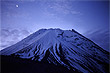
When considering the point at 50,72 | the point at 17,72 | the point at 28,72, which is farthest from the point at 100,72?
the point at 17,72

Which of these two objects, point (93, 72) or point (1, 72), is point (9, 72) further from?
point (93, 72)

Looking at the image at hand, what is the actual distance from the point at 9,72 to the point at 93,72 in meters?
15.1

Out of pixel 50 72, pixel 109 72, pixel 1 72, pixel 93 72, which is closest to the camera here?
pixel 1 72

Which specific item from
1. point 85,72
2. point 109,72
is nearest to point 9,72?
point 85,72

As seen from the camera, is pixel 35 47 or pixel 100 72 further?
pixel 35 47

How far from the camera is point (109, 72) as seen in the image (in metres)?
17.1

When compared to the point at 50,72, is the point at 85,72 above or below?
below

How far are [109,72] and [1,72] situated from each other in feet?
68.3

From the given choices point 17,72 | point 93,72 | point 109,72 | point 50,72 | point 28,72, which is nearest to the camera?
point 17,72

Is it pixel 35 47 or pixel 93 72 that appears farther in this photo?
pixel 35 47

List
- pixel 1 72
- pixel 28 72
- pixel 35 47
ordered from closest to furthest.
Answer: pixel 1 72, pixel 28 72, pixel 35 47

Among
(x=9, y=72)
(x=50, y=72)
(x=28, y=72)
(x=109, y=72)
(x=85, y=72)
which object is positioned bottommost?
(x=109, y=72)

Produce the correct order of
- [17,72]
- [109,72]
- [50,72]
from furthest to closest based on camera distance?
[109,72] → [50,72] → [17,72]

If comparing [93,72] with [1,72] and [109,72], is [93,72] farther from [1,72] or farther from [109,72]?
[1,72]
